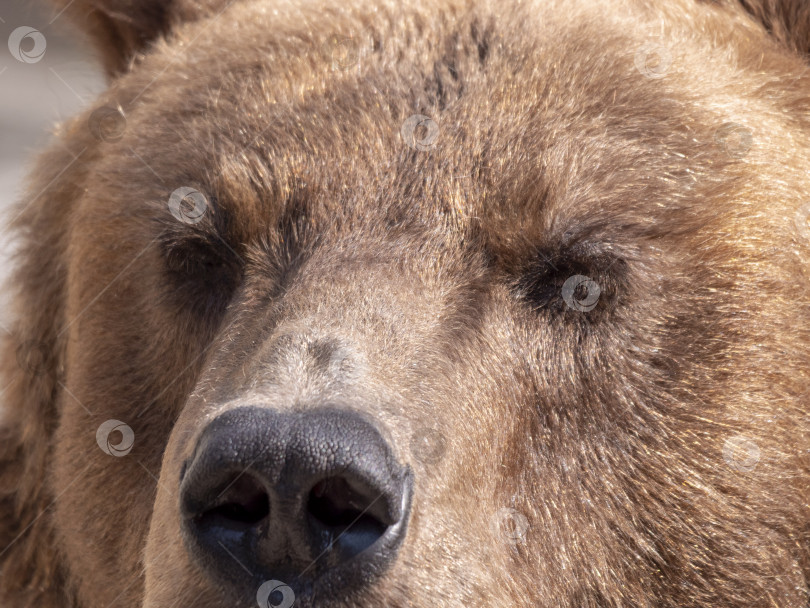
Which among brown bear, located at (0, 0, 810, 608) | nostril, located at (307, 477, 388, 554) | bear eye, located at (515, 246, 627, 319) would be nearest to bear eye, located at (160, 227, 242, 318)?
brown bear, located at (0, 0, 810, 608)

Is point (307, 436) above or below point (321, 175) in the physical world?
below

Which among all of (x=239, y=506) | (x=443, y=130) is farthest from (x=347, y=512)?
(x=443, y=130)

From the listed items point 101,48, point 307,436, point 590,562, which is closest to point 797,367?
point 590,562

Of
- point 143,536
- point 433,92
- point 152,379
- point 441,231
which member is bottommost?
point 143,536

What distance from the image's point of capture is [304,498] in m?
2.44

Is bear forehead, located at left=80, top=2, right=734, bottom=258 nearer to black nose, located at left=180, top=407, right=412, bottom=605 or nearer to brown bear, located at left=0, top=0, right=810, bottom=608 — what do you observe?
brown bear, located at left=0, top=0, right=810, bottom=608

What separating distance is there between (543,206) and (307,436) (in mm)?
997

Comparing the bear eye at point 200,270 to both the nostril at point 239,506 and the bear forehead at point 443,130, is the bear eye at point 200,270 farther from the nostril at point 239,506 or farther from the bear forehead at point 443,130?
the nostril at point 239,506

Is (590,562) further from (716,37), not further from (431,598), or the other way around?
(716,37)

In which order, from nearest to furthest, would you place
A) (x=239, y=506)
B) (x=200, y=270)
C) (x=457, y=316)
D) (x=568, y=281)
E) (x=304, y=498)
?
(x=304, y=498), (x=239, y=506), (x=457, y=316), (x=568, y=281), (x=200, y=270)

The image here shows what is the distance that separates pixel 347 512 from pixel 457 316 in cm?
67

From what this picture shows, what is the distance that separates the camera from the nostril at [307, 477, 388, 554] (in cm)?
242

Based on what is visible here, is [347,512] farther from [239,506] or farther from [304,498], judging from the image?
[239,506]

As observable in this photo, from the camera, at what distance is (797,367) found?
9.99ft
